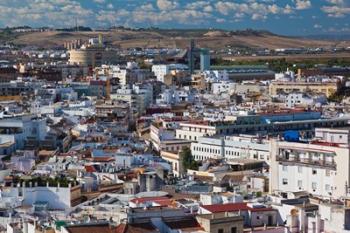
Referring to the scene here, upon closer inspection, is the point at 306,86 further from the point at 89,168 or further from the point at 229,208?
the point at 229,208

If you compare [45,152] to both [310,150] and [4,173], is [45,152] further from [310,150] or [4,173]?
[310,150]

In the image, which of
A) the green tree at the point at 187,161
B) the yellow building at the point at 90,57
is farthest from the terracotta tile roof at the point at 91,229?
the yellow building at the point at 90,57

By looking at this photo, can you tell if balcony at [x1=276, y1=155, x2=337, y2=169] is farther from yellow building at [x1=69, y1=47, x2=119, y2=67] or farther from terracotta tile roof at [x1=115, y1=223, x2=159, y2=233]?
yellow building at [x1=69, y1=47, x2=119, y2=67]

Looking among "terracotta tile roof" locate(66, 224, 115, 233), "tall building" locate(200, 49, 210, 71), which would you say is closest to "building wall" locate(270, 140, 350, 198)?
"terracotta tile roof" locate(66, 224, 115, 233)

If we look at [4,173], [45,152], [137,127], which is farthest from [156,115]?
[4,173]

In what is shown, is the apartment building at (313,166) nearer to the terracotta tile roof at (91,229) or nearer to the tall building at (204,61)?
the terracotta tile roof at (91,229)

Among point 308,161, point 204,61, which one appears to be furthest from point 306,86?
point 308,161
